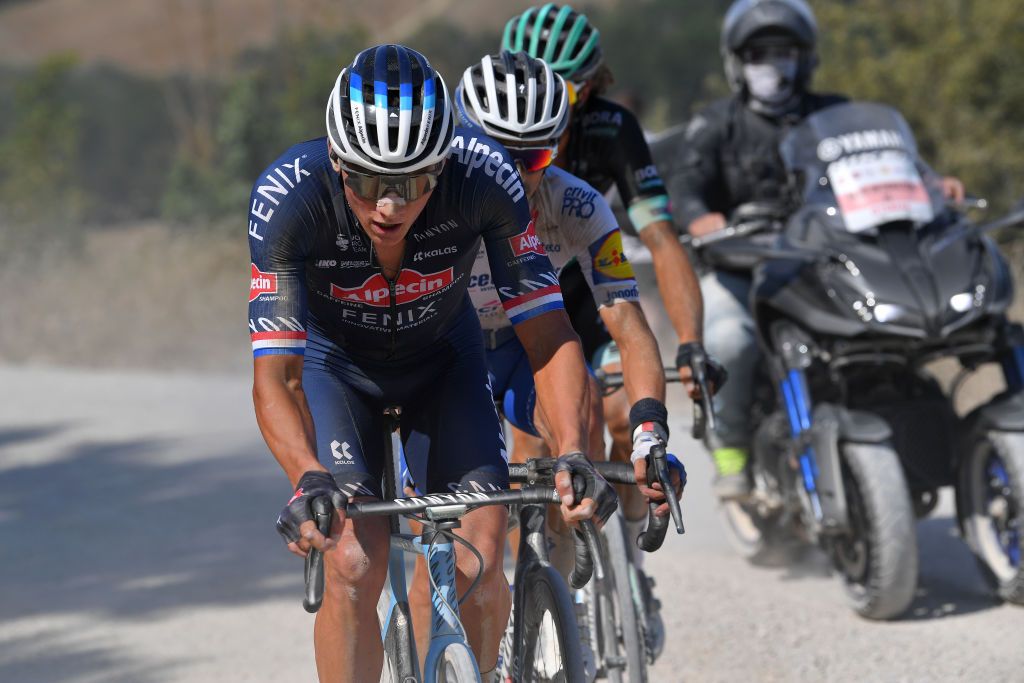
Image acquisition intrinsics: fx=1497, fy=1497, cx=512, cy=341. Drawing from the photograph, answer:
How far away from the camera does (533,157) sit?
14.9 ft

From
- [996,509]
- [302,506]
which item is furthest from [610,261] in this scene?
[996,509]

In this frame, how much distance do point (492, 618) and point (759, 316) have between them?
3.21 m

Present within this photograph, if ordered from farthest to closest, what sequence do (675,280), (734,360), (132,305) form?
(132,305) < (734,360) < (675,280)

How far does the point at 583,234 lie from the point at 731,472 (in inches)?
101

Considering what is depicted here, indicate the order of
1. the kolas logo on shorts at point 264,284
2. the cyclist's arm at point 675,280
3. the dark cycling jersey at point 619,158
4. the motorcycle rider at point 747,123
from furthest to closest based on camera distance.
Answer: the motorcycle rider at point 747,123
the dark cycling jersey at point 619,158
the cyclist's arm at point 675,280
the kolas logo on shorts at point 264,284

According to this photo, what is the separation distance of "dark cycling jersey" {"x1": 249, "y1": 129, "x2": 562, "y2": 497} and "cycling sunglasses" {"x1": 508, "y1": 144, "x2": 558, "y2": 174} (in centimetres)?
40

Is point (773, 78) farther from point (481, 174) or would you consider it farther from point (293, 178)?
point (293, 178)

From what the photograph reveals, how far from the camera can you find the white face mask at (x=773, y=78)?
7484 mm

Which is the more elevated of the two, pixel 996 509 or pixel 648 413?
pixel 648 413

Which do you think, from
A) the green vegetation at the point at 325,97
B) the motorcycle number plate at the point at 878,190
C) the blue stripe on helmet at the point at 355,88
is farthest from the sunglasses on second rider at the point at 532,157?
the green vegetation at the point at 325,97

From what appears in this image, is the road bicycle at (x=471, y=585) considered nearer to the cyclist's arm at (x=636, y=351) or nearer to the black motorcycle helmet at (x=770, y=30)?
the cyclist's arm at (x=636, y=351)

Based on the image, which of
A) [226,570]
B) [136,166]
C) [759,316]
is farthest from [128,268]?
[136,166]

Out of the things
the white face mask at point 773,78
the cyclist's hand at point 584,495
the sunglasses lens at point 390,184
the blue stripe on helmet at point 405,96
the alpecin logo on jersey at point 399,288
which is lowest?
the cyclist's hand at point 584,495

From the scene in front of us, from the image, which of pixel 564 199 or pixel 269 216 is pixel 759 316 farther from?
pixel 269 216
